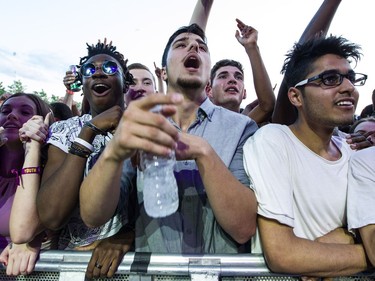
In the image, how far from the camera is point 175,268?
1.54m

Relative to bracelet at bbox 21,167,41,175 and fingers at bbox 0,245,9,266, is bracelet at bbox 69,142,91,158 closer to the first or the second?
bracelet at bbox 21,167,41,175

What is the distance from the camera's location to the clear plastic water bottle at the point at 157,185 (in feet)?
4.83

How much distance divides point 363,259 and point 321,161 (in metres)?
0.55

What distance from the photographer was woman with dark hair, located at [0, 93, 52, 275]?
1812 mm

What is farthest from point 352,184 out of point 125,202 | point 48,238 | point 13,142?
point 13,142

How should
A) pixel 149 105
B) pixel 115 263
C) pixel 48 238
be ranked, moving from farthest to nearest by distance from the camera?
pixel 48 238, pixel 115 263, pixel 149 105

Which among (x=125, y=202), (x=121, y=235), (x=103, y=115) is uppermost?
(x=103, y=115)

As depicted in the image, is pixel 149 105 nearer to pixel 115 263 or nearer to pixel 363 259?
pixel 115 263

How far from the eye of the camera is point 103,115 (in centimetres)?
189

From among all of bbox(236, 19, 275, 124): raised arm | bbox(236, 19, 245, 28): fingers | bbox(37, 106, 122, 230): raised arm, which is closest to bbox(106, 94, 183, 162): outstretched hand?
bbox(37, 106, 122, 230): raised arm

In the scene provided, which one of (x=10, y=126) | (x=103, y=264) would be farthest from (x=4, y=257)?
(x=10, y=126)

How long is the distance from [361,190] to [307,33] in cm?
154

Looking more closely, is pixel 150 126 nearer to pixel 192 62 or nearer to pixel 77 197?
pixel 77 197

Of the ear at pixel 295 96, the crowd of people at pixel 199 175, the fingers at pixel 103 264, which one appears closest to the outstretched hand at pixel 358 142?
the crowd of people at pixel 199 175
